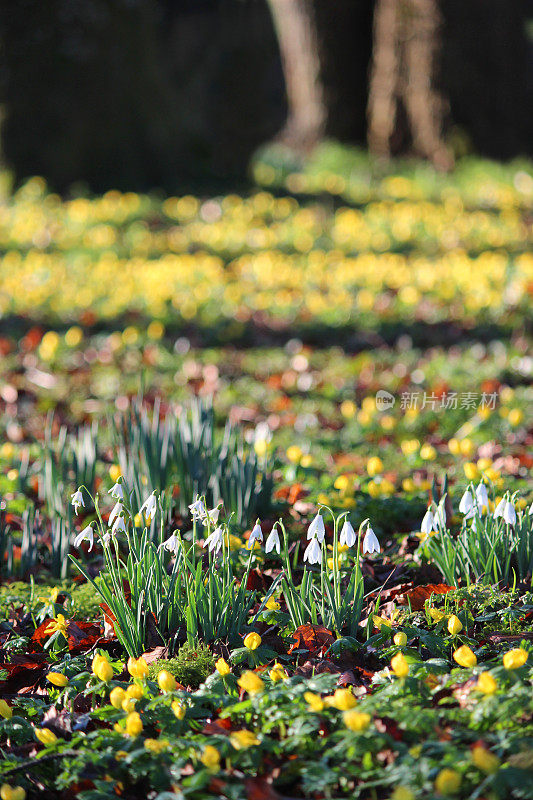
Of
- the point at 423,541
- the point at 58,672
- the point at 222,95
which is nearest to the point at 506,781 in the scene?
the point at 423,541

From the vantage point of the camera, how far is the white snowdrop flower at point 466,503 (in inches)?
89.8

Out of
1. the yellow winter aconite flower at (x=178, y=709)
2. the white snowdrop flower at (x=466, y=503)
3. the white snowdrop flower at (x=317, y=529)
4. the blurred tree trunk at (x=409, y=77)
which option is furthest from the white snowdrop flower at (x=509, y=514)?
the blurred tree trunk at (x=409, y=77)

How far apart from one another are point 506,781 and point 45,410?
3.76m

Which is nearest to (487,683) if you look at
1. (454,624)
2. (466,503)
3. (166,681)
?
(454,624)

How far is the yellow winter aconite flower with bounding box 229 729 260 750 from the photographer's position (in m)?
1.75

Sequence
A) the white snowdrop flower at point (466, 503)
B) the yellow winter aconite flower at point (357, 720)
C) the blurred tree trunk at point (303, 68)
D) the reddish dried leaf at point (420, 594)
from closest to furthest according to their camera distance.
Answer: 1. the yellow winter aconite flower at point (357, 720)
2. the white snowdrop flower at point (466, 503)
3. the reddish dried leaf at point (420, 594)
4. the blurred tree trunk at point (303, 68)

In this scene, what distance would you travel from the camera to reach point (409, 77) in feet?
35.5

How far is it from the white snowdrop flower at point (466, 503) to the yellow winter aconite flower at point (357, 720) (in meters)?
0.77

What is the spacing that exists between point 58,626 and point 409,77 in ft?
33.8

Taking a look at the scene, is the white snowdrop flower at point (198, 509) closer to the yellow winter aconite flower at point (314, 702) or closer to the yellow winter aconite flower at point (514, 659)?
the yellow winter aconite flower at point (314, 702)

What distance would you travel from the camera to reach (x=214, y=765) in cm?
171

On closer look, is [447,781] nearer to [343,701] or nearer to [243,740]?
[343,701]

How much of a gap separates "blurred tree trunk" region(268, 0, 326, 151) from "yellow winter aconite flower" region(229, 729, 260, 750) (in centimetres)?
1176

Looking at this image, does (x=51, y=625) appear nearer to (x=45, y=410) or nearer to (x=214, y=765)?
(x=214, y=765)
